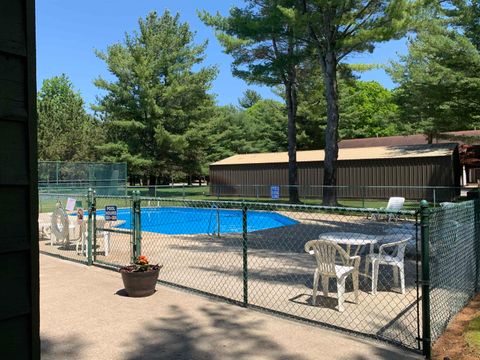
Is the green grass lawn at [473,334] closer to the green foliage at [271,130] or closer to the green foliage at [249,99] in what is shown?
the green foliage at [271,130]

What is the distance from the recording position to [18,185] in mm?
1656

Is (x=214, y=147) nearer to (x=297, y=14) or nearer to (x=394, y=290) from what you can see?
(x=297, y=14)

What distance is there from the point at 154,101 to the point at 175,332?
30360mm

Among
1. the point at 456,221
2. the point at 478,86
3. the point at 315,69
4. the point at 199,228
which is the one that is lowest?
the point at 199,228

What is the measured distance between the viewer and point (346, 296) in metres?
6.27

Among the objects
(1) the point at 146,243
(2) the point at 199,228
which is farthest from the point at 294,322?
(2) the point at 199,228

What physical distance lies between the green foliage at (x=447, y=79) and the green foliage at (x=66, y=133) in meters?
31.1

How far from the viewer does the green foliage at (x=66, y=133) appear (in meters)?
41.1

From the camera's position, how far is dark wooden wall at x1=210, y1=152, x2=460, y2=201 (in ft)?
80.9

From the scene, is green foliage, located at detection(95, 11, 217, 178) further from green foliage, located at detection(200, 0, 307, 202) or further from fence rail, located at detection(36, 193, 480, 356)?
fence rail, located at detection(36, 193, 480, 356)

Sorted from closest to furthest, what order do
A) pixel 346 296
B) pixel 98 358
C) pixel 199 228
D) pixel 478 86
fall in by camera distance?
pixel 98 358
pixel 346 296
pixel 199 228
pixel 478 86

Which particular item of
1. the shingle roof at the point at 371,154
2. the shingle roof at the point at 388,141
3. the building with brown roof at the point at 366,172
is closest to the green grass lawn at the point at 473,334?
the building with brown roof at the point at 366,172

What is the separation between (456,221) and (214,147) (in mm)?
46428

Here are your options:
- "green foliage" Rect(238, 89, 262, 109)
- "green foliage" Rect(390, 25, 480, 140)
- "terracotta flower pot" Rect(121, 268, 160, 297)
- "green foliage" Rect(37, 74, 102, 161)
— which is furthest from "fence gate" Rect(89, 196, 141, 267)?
"green foliage" Rect(238, 89, 262, 109)
